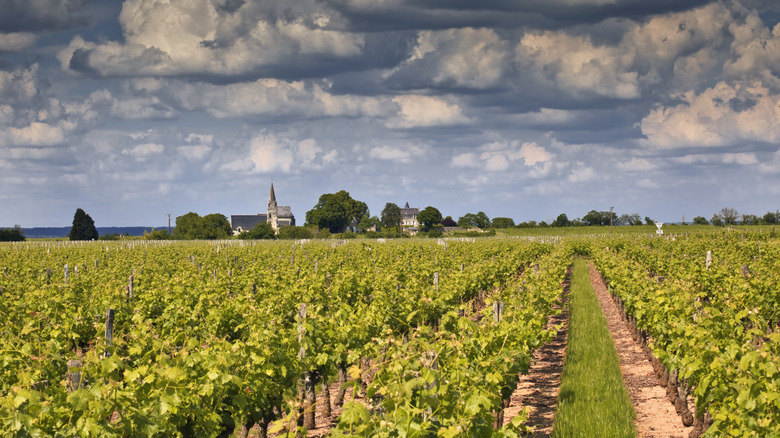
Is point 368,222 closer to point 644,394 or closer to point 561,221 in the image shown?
point 561,221

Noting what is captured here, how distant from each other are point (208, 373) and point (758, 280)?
1214 cm

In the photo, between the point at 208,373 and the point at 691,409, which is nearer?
the point at 208,373

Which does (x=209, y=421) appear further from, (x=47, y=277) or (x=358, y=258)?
(x=358, y=258)

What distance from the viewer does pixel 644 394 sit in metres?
10.0

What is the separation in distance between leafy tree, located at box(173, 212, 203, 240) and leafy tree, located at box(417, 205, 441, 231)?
4825 centimetres

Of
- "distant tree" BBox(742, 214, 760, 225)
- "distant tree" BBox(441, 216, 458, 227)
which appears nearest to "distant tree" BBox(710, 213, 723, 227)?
"distant tree" BBox(742, 214, 760, 225)

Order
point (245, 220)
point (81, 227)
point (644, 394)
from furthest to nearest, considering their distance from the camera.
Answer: point (245, 220) → point (81, 227) → point (644, 394)

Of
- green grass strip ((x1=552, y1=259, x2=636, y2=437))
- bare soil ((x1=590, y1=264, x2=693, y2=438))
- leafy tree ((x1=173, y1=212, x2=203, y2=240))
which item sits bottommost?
bare soil ((x1=590, y1=264, x2=693, y2=438))

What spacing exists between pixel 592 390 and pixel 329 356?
4.10 metres

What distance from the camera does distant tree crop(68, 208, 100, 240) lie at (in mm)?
84938

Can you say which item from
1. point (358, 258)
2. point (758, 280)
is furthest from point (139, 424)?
point (358, 258)

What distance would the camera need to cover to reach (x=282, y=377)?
284 inches

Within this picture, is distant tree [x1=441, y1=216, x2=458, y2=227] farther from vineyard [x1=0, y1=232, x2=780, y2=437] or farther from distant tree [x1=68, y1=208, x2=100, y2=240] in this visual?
vineyard [x1=0, y1=232, x2=780, y2=437]

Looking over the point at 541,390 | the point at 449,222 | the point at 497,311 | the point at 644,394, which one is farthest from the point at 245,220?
the point at 644,394
